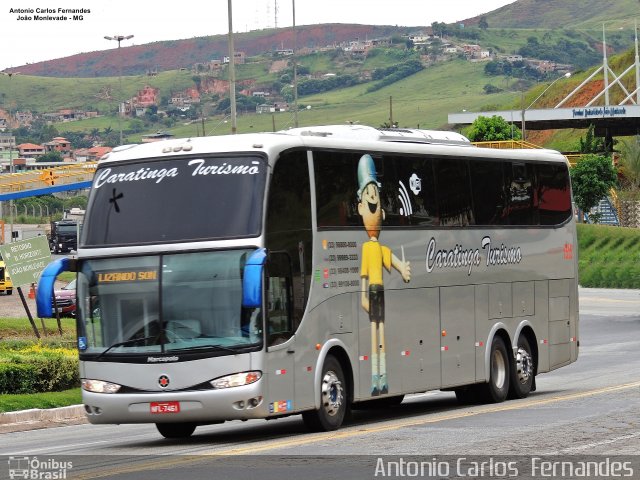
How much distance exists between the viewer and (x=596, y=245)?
255 ft

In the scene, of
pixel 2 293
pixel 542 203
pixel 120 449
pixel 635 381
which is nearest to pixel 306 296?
pixel 120 449

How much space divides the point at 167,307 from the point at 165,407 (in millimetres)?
1159

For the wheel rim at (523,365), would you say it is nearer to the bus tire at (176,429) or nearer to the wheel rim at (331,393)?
the wheel rim at (331,393)

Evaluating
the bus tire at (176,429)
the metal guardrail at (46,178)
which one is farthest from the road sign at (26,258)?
the metal guardrail at (46,178)

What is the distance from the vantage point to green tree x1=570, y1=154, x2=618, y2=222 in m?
84.2

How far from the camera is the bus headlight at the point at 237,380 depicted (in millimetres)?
16234

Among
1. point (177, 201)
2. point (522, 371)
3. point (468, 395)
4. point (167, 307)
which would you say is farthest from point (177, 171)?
point (522, 371)

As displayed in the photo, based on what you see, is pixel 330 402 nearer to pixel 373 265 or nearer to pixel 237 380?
pixel 237 380

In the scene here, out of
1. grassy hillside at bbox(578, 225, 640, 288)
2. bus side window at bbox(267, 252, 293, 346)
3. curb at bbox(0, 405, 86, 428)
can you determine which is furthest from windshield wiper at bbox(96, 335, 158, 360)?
grassy hillside at bbox(578, 225, 640, 288)

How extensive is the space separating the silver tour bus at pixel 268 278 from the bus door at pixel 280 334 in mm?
23

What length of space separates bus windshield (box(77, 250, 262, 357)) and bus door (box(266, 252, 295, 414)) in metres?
0.30

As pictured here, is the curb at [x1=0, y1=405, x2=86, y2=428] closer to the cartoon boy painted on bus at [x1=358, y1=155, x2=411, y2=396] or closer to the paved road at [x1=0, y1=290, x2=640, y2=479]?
the paved road at [x1=0, y1=290, x2=640, y2=479]

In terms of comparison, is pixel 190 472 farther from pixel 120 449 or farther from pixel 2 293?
pixel 2 293

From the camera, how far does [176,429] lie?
59.9 feet
